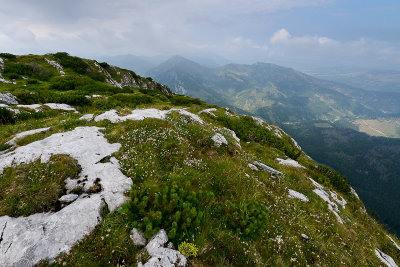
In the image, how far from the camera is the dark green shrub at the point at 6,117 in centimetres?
1253

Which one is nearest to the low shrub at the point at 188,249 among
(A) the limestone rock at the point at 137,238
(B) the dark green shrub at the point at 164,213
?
(B) the dark green shrub at the point at 164,213

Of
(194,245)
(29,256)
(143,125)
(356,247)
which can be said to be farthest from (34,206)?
(356,247)

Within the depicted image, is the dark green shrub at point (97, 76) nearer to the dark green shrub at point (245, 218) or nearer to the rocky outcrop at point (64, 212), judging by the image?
the rocky outcrop at point (64, 212)

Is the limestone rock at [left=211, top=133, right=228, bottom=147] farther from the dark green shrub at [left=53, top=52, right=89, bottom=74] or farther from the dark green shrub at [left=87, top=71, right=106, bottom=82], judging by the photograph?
the dark green shrub at [left=53, top=52, right=89, bottom=74]

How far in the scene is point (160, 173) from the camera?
7.19m

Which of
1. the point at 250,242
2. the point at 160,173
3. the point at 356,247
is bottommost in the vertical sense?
the point at 356,247

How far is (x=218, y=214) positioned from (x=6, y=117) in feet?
56.8

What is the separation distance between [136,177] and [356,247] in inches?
389

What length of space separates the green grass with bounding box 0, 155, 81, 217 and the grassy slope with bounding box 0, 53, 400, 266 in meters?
1.91

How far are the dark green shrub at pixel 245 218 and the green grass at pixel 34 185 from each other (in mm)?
5543

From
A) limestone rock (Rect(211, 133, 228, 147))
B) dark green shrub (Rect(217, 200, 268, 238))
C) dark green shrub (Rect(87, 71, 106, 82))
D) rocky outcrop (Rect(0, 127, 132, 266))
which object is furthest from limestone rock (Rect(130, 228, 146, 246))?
dark green shrub (Rect(87, 71, 106, 82))

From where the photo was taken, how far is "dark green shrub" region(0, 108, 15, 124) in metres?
12.5

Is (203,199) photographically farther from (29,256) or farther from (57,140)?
(57,140)

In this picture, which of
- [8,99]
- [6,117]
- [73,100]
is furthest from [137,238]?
[8,99]
